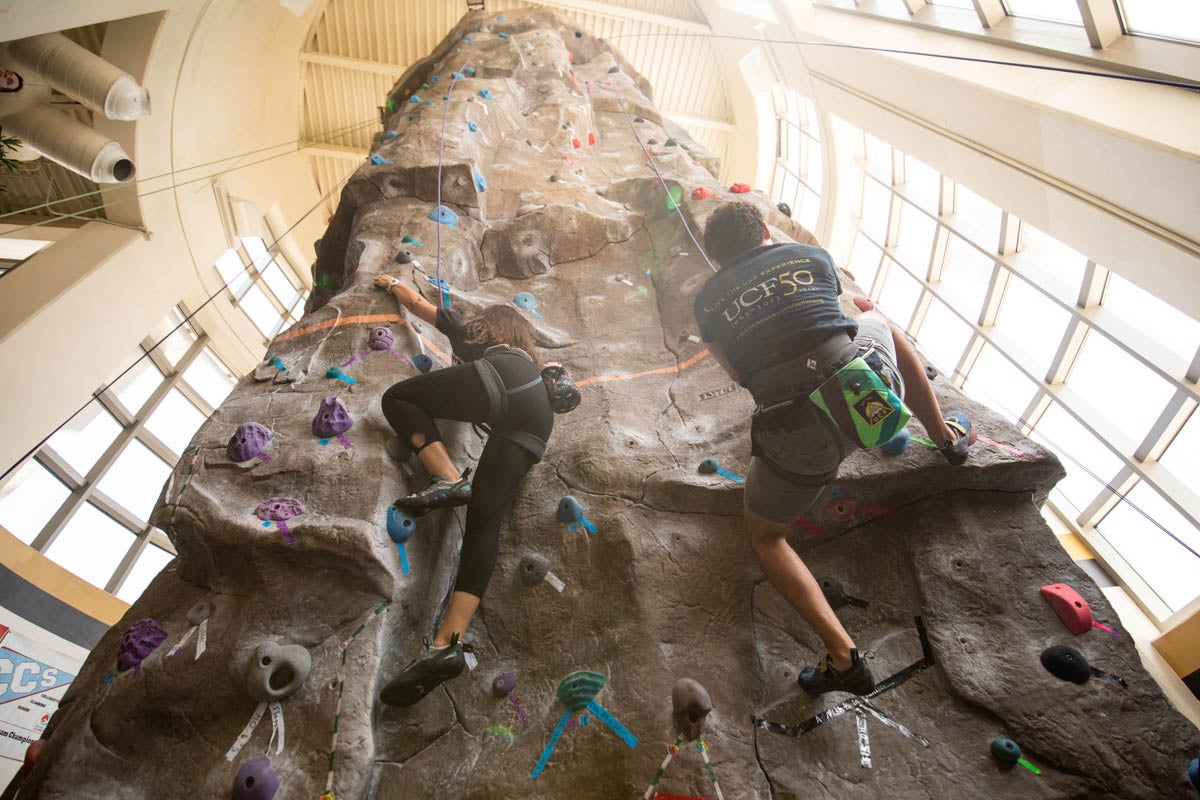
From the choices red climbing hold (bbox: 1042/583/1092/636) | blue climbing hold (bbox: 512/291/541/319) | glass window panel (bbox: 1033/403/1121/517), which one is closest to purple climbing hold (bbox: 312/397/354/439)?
blue climbing hold (bbox: 512/291/541/319)

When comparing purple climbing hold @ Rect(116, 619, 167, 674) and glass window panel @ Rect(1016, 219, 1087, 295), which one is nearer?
purple climbing hold @ Rect(116, 619, 167, 674)

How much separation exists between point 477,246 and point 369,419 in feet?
5.67

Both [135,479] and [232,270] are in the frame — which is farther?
[232,270]

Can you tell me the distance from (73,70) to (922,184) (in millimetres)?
8728

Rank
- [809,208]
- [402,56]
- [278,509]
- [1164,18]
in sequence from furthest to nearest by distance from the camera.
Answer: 1. [809,208]
2. [402,56]
3. [1164,18]
4. [278,509]

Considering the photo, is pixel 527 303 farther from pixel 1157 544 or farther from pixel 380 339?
pixel 1157 544

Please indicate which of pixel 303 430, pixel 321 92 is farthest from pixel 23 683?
pixel 321 92

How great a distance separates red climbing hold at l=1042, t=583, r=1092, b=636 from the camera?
168cm

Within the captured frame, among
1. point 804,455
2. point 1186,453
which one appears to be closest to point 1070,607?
point 804,455

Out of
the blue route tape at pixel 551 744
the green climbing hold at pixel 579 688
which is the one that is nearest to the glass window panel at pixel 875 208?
the green climbing hold at pixel 579 688

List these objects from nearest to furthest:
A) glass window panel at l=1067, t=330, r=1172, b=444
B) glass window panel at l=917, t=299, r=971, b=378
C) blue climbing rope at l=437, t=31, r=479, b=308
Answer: blue climbing rope at l=437, t=31, r=479, b=308
glass window panel at l=1067, t=330, r=1172, b=444
glass window panel at l=917, t=299, r=971, b=378

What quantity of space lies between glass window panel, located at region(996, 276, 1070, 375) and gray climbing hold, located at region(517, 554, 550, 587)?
5.64 m

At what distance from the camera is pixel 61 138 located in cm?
397

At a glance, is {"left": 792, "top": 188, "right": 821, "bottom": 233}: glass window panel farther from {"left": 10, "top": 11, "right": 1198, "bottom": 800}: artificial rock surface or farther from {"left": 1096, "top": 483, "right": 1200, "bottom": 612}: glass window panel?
{"left": 10, "top": 11, "right": 1198, "bottom": 800}: artificial rock surface
